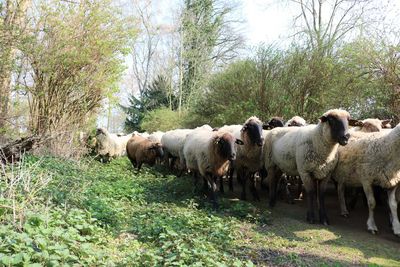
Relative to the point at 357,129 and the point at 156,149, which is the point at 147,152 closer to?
the point at 156,149

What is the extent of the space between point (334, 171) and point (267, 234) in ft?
8.07

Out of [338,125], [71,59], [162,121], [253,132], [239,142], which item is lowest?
[239,142]

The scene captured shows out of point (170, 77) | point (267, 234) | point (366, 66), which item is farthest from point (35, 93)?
point (170, 77)

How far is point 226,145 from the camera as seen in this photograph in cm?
875

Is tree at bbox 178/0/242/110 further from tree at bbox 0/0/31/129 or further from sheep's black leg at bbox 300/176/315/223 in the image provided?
sheep's black leg at bbox 300/176/315/223

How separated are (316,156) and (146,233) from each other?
3.84 m

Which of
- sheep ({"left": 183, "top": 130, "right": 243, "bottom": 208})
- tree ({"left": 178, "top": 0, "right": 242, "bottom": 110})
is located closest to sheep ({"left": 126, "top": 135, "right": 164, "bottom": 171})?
sheep ({"left": 183, "top": 130, "right": 243, "bottom": 208})

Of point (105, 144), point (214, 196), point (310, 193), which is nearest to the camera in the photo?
point (310, 193)

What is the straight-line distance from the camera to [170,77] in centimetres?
3281

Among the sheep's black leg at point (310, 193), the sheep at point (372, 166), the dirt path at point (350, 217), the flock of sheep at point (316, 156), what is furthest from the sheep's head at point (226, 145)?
the sheep at point (372, 166)

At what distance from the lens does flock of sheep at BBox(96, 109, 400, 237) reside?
7277mm

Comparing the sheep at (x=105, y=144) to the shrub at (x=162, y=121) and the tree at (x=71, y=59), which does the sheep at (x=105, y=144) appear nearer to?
the tree at (x=71, y=59)

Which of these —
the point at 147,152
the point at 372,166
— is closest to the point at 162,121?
the point at 147,152

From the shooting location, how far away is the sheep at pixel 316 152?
7.53m
